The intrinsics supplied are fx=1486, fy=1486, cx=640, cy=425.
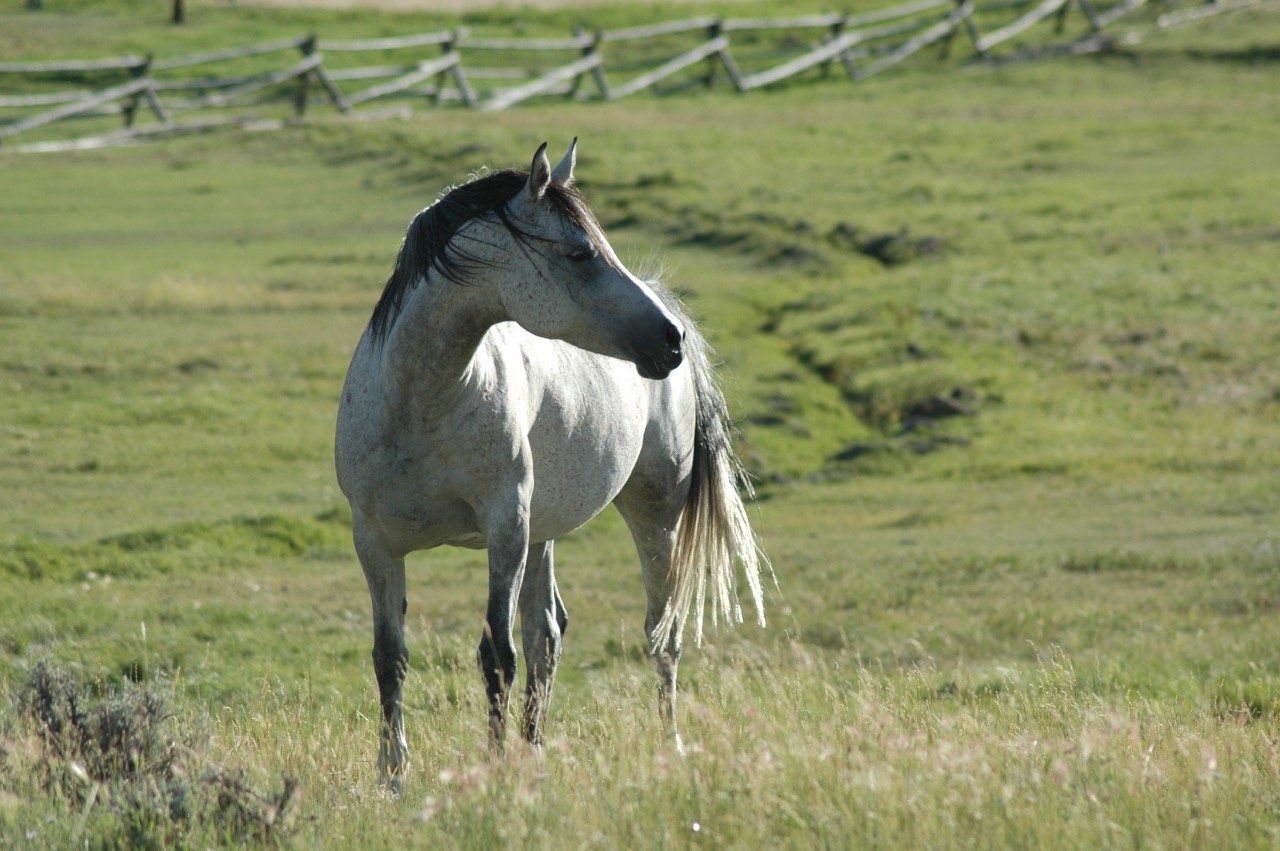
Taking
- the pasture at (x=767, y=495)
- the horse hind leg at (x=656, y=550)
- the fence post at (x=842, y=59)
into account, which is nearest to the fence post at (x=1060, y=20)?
the fence post at (x=842, y=59)

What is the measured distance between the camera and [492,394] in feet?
18.8

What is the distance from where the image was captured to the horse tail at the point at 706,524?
Answer: 7645 mm

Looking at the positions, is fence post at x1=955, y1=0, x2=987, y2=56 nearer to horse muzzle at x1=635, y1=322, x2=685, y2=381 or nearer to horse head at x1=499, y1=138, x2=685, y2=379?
horse head at x1=499, y1=138, x2=685, y2=379

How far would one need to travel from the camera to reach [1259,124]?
36.3 m

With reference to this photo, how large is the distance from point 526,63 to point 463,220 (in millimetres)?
40963

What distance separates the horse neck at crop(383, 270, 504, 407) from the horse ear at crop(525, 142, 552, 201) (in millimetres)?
393

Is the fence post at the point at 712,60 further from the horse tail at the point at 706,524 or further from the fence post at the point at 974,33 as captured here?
the horse tail at the point at 706,524

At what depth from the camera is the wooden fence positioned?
121 ft

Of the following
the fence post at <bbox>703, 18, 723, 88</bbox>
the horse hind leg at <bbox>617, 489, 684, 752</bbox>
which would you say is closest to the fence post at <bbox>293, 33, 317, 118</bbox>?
the fence post at <bbox>703, 18, 723, 88</bbox>

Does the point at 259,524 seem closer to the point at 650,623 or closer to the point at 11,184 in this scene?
the point at 650,623

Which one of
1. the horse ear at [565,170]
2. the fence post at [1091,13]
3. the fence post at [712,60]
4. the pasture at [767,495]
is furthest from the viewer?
the fence post at [1091,13]

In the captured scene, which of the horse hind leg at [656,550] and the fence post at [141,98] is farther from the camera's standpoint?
the fence post at [141,98]

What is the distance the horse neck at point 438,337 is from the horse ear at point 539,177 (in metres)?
0.39

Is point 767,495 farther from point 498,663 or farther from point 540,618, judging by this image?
point 498,663
